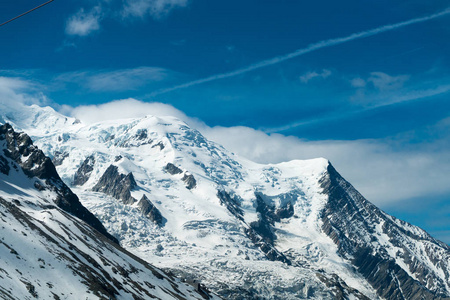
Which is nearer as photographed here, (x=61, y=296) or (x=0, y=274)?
(x=0, y=274)

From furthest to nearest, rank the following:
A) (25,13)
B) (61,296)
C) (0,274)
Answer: (61,296), (0,274), (25,13)

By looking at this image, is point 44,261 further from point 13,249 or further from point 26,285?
point 26,285

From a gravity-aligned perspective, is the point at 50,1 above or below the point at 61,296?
above

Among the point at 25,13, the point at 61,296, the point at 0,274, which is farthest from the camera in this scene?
the point at 61,296

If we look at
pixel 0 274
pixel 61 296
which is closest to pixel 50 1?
pixel 0 274

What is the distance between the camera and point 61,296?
582 ft

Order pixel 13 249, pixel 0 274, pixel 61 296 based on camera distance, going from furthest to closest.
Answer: pixel 13 249
pixel 61 296
pixel 0 274

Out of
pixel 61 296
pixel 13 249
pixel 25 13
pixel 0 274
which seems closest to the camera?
pixel 25 13

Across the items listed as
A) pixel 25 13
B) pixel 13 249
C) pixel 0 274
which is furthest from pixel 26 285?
pixel 25 13

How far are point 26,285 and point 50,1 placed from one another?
111 meters

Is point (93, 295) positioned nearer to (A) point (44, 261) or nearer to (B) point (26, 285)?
(A) point (44, 261)

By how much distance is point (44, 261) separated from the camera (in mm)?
198750

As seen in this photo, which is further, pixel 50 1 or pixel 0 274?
pixel 0 274

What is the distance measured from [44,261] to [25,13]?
140755mm
